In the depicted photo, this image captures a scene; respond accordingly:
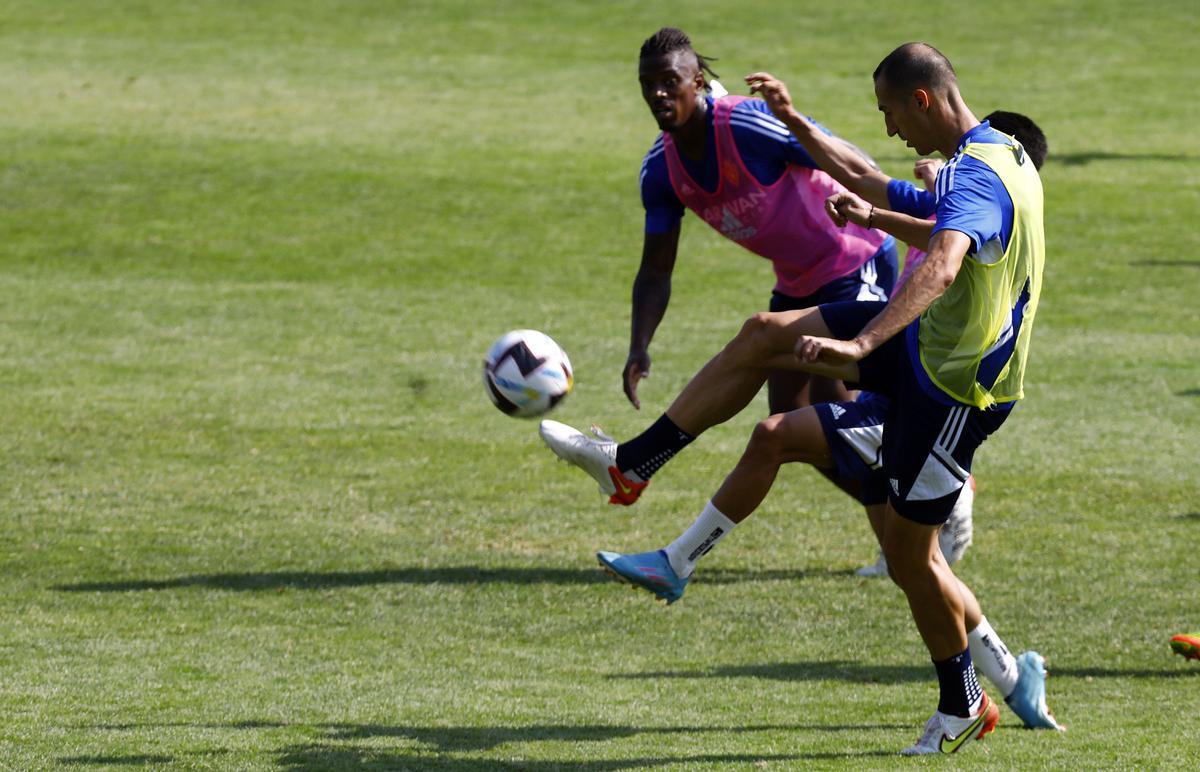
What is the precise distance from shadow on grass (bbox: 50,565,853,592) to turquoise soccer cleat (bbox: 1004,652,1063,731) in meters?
2.80

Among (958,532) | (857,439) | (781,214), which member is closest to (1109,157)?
(958,532)

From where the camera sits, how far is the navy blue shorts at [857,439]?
705cm

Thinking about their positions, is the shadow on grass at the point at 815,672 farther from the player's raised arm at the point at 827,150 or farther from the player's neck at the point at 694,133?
the player's neck at the point at 694,133

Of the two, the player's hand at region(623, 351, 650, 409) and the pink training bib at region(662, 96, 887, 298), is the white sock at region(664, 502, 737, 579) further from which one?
the pink training bib at region(662, 96, 887, 298)

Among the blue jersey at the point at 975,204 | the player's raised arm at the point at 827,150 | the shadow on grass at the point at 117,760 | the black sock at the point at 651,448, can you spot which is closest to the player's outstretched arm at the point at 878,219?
the blue jersey at the point at 975,204

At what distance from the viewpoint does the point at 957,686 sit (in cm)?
602

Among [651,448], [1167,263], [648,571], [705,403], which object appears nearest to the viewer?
[705,403]

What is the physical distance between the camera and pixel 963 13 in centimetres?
3934

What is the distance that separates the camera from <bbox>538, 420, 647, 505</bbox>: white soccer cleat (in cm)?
689

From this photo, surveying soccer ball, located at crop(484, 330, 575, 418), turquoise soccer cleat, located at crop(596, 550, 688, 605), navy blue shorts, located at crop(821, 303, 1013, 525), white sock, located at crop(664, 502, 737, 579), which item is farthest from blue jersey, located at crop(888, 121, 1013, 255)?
soccer ball, located at crop(484, 330, 575, 418)

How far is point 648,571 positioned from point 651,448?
552mm

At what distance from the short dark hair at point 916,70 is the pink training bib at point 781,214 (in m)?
2.17

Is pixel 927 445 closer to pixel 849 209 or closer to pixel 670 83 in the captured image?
pixel 849 209

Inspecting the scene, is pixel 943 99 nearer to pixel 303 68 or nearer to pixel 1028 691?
pixel 1028 691
